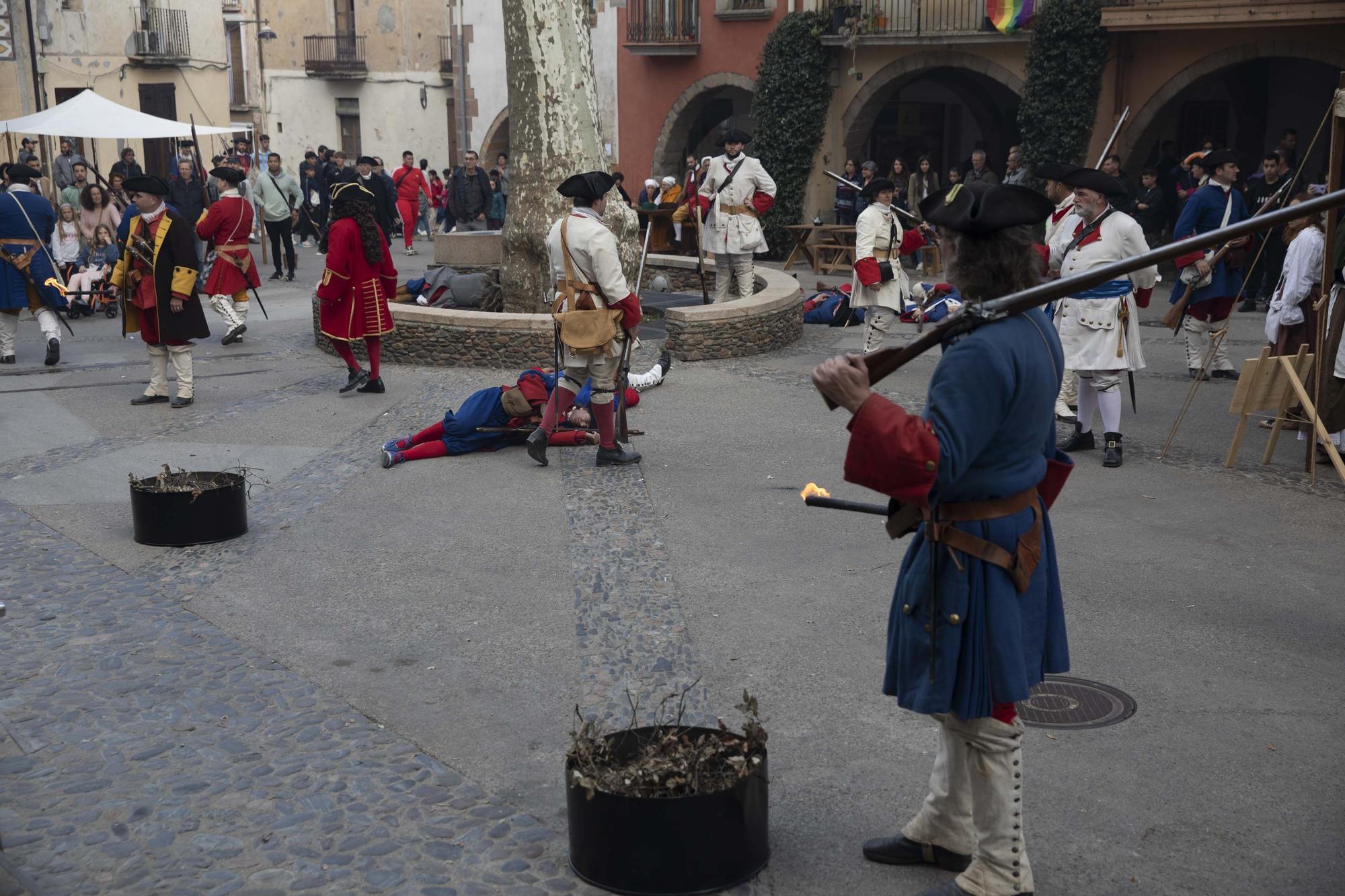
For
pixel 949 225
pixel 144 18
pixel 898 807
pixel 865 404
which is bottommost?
pixel 898 807

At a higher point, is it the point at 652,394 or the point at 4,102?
the point at 4,102

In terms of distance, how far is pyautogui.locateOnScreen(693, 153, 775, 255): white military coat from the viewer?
551 inches

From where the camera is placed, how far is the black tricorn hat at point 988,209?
319 centimetres

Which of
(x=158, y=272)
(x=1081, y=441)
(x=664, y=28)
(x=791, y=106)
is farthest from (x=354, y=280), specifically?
(x=664, y=28)

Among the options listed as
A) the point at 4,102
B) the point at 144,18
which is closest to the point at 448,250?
the point at 4,102

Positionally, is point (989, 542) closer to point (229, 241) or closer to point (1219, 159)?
point (1219, 159)

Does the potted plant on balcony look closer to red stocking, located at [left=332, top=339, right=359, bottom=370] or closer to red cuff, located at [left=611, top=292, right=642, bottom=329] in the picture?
red cuff, located at [left=611, top=292, right=642, bottom=329]

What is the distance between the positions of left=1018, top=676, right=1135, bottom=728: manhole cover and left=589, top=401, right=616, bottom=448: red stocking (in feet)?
12.6

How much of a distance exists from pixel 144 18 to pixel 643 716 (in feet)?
112

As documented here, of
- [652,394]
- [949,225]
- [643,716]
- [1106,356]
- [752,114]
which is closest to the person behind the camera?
[949,225]

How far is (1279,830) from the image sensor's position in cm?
390

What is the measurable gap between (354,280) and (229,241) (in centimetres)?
335

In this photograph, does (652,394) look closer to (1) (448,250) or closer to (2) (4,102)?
(1) (448,250)

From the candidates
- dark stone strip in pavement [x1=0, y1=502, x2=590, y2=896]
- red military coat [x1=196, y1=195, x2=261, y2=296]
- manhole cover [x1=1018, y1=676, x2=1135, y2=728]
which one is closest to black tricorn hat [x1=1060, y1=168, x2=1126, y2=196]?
manhole cover [x1=1018, y1=676, x2=1135, y2=728]
